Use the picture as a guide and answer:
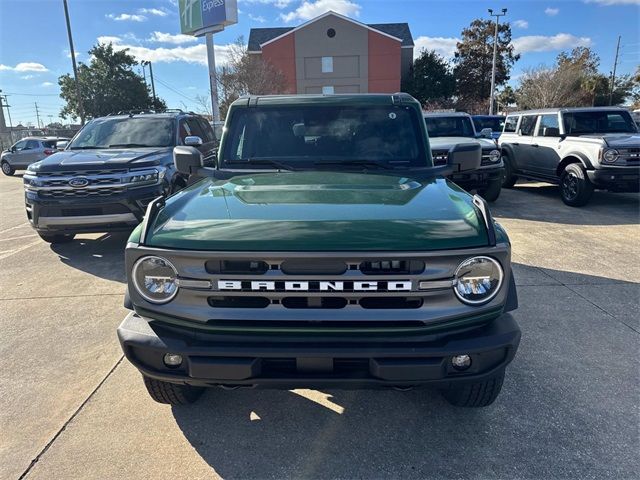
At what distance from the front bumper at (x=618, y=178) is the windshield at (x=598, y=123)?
1411 mm

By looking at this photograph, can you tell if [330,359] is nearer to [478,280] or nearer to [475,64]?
[478,280]

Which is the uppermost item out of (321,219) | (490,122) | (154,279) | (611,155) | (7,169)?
(490,122)

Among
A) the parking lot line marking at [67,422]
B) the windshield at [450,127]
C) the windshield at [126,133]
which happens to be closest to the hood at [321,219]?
the parking lot line marking at [67,422]

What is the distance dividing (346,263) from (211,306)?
0.68 metres

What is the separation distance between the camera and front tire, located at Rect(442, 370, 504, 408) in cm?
258

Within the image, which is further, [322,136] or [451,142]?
[451,142]

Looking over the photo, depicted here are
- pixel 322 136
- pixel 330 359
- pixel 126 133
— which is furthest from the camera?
pixel 126 133

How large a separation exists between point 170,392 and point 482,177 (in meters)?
7.89

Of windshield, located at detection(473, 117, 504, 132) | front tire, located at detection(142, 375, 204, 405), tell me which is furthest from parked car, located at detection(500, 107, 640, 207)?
windshield, located at detection(473, 117, 504, 132)

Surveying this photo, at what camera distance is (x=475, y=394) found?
264cm

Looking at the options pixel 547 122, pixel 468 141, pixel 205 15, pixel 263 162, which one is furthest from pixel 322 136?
pixel 205 15

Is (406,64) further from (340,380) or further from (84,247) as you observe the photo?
(340,380)

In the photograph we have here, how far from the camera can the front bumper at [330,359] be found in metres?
2.08

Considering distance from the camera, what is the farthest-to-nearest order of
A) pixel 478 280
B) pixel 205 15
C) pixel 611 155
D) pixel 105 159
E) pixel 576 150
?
pixel 205 15 → pixel 576 150 → pixel 611 155 → pixel 105 159 → pixel 478 280
